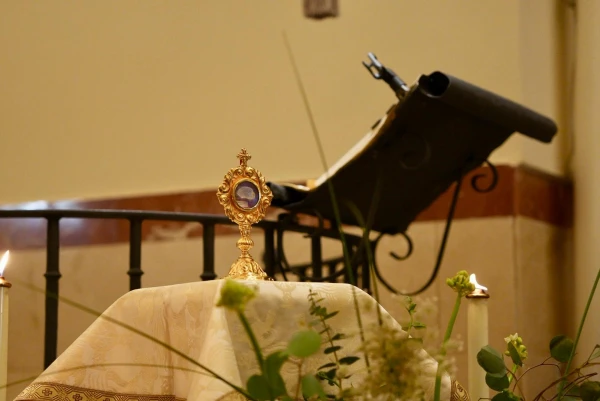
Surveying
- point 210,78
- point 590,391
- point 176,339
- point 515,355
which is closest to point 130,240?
point 176,339

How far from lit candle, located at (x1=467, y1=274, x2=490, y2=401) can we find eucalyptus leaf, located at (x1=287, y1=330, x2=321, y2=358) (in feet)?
2.61

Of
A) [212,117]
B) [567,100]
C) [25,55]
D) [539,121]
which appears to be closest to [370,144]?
[539,121]

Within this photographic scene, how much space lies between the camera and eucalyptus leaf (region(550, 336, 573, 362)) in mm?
1167

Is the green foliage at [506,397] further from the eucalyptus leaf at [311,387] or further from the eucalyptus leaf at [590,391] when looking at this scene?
the eucalyptus leaf at [311,387]

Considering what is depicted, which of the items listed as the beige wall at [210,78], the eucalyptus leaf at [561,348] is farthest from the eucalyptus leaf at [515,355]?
the beige wall at [210,78]

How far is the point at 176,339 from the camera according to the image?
1638 mm

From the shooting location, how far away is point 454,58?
4539 millimetres

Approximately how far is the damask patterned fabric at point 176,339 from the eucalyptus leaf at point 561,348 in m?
0.35

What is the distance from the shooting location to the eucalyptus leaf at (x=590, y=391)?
3.34 ft

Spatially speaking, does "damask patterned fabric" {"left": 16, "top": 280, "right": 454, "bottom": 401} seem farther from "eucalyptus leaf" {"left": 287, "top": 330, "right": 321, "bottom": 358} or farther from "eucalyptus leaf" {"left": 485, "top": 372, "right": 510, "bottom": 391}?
"eucalyptus leaf" {"left": 287, "top": 330, "right": 321, "bottom": 358}

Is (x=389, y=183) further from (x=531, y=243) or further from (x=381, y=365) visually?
(x=381, y=365)

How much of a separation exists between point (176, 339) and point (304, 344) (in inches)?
38.0

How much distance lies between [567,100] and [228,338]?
3379 millimetres

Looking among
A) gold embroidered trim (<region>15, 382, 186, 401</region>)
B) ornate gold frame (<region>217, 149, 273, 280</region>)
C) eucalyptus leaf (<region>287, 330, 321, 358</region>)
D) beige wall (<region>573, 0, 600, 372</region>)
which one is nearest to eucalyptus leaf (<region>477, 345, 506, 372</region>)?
eucalyptus leaf (<region>287, 330, 321, 358</region>)
